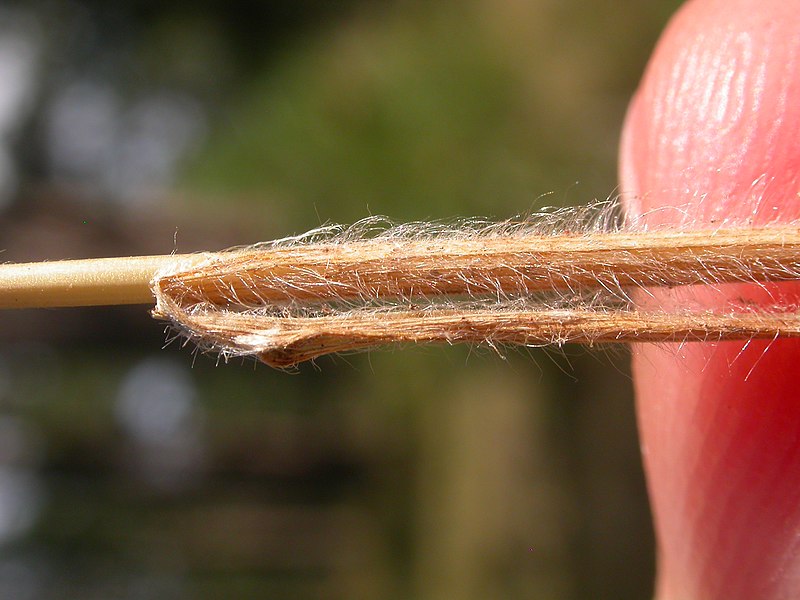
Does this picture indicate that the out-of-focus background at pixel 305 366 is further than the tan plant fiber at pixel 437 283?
Yes

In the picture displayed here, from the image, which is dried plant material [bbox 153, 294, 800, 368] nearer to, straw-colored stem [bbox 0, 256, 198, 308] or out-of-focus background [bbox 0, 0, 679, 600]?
straw-colored stem [bbox 0, 256, 198, 308]

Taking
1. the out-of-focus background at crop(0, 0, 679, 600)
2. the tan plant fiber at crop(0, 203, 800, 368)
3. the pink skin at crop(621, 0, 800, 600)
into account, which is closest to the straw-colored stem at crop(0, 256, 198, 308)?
the tan plant fiber at crop(0, 203, 800, 368)

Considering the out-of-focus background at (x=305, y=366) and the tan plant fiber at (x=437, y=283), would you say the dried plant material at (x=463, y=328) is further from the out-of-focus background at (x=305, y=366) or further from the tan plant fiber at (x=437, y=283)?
the out-of-focus background at (x=305, y=366)

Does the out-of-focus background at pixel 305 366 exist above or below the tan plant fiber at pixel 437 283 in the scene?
above

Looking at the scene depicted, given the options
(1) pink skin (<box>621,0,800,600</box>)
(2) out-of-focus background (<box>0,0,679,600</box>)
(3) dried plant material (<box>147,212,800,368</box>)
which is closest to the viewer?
(3) dried plant material (<box>147,212,800,368</box>)

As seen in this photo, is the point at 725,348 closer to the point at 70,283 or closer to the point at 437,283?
the point at 437,283

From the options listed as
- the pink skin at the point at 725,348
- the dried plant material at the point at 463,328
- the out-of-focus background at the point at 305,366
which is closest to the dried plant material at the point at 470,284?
the dried plant material at the point at 463,328
